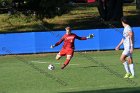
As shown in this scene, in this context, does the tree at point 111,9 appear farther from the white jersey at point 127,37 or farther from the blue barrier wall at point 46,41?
the white jersey at point 127,37

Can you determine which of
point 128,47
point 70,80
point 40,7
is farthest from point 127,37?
point 40,7

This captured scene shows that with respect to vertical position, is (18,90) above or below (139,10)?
above

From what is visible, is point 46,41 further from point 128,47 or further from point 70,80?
point 128,47

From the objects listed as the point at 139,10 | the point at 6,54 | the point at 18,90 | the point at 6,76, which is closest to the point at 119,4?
the point at 139,10

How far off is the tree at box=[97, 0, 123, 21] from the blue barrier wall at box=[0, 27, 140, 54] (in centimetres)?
1233

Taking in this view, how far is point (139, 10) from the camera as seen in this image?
53.9 m

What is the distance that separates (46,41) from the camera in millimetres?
30344

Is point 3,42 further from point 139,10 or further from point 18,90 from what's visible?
point 139,10

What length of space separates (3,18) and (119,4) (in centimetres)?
1146

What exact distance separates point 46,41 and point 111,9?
47.5 feet

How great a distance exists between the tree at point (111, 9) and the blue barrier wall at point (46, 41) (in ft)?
40.4

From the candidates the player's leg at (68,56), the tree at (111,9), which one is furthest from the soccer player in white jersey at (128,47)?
the tree at (111,9)

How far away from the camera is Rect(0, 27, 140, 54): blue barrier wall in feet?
97.5

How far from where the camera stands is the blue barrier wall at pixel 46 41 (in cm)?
2970
